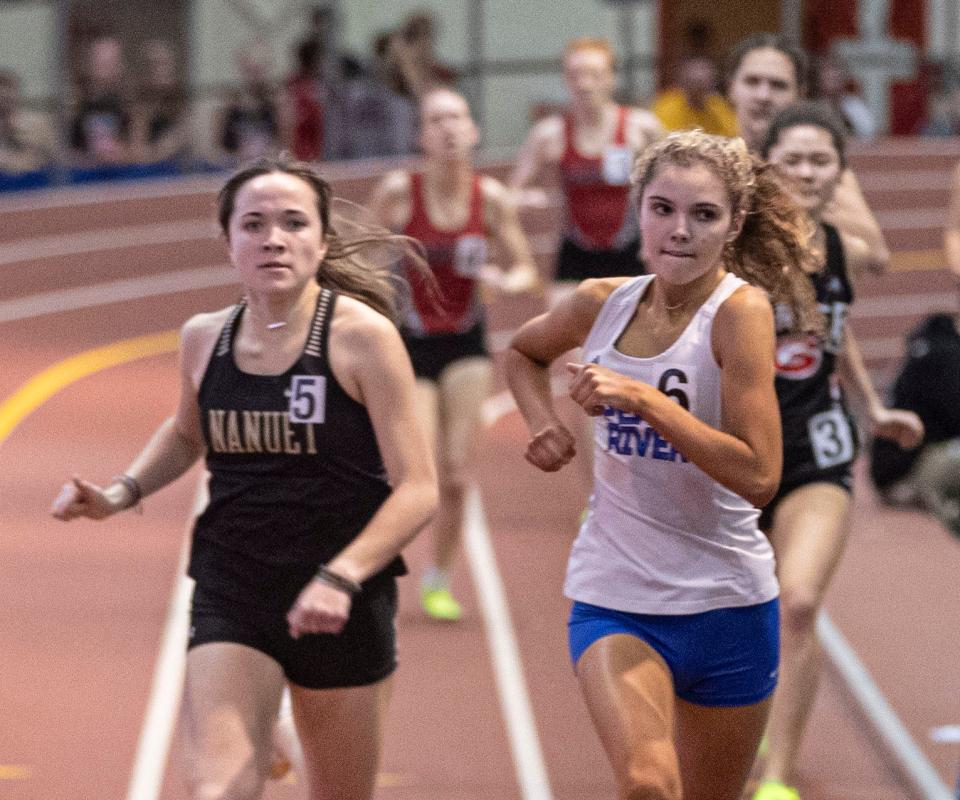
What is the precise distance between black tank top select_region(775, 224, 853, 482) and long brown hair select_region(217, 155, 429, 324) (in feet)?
3.93

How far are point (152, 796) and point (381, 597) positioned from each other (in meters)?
2.10

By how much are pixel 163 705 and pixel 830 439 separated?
273cm

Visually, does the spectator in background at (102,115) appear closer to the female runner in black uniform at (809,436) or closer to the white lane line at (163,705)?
the white lane line at (163,705)

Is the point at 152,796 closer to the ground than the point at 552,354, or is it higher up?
closer to the ground

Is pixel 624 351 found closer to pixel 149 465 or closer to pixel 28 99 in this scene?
pixel 149 465

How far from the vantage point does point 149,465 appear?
4363 mm

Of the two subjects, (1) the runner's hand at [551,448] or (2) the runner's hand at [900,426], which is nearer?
(1) the runner's hand at [551,448]

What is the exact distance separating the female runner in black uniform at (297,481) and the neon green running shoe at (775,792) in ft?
5.19

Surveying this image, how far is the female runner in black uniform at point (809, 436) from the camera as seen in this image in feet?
17.4

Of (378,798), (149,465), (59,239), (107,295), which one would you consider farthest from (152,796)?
(59,239)

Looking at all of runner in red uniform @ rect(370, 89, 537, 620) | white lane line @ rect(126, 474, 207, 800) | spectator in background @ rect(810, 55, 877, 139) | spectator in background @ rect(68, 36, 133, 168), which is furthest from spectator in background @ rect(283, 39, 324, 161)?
runner in red uniform @ rect(370, 89, 537, 620)

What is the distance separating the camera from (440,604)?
8.07m

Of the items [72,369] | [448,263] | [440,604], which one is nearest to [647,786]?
[448,263]

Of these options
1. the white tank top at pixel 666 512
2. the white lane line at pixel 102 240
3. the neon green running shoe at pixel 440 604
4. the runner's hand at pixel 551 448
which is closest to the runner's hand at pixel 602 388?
the white tank top at pixel 666 512
